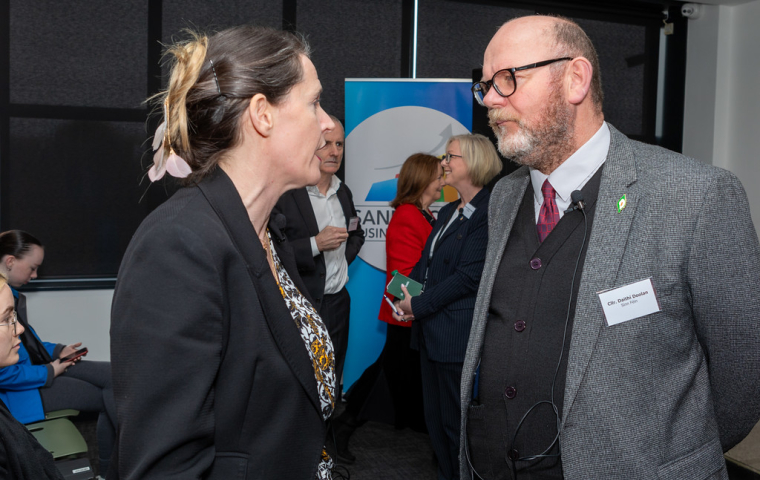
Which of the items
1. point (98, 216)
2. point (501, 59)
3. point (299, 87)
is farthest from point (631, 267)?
point (98, 216)

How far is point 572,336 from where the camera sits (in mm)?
1202

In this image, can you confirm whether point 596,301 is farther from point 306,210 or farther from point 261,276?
point 306,210

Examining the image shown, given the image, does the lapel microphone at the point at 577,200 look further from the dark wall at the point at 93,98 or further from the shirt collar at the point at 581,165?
the dark wall at the point at 93,98

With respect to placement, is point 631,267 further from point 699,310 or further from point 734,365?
point 734,365

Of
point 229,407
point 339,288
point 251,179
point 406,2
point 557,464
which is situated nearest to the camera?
point 229,407

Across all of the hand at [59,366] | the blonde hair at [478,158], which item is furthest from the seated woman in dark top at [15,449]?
the blonde hair at [478,158]

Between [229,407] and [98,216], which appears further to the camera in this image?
[98,216]

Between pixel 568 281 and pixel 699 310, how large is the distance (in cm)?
27

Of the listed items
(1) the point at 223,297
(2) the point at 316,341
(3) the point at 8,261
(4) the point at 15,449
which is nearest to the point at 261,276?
(1) the point at 223,297

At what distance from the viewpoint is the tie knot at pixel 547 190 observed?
1430mm

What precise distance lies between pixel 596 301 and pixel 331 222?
246 cm

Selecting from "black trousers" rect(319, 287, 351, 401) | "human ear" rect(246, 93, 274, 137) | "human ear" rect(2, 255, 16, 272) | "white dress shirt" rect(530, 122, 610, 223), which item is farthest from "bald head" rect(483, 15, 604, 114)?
"human ear" rect(2, 255, 16, 272)

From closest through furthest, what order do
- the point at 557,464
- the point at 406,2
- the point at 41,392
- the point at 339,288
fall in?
the point at 557,464 < the point at 41,392 < the point at 339,288 < the point at 406,2

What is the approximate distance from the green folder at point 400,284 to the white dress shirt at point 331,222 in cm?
55
